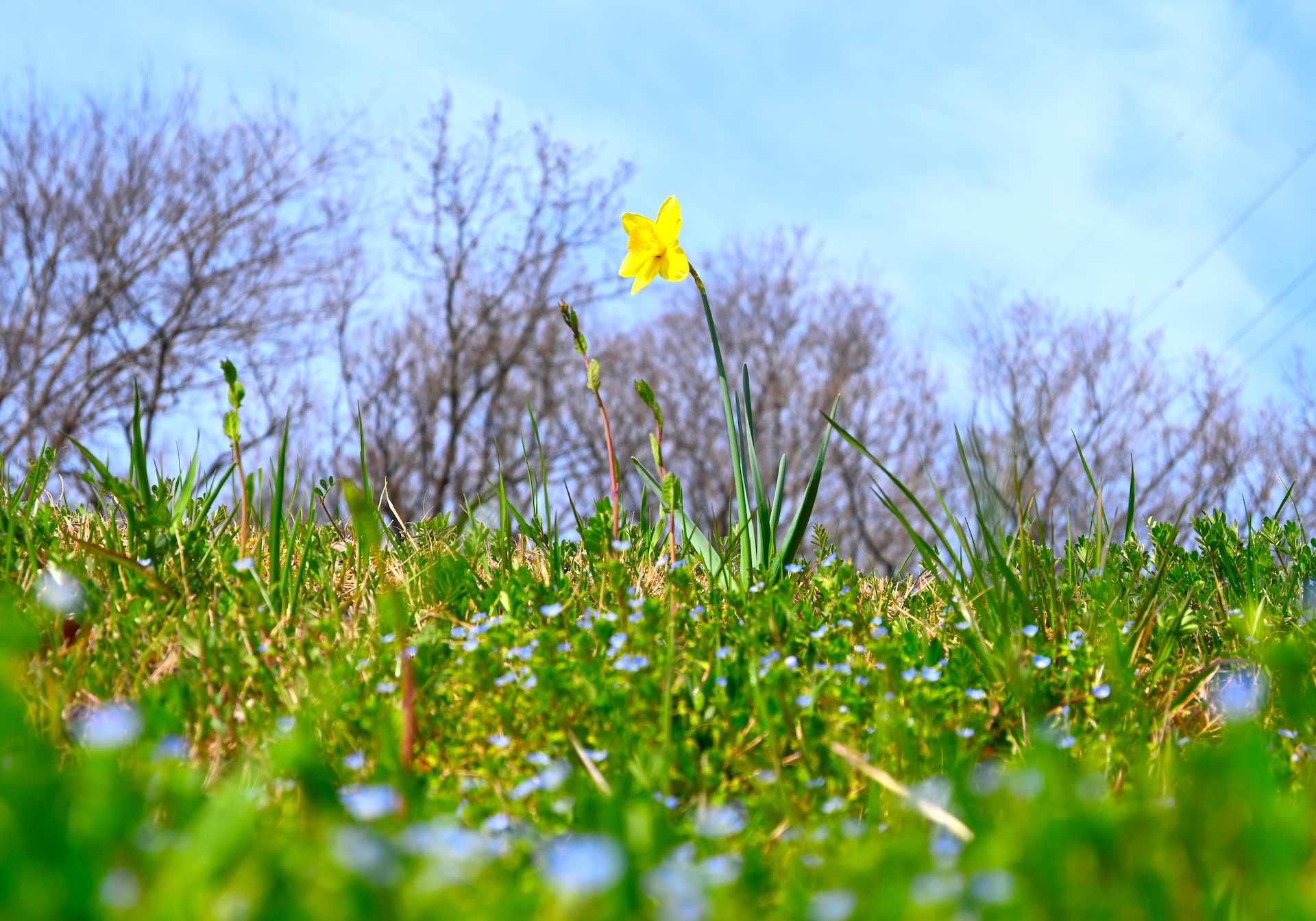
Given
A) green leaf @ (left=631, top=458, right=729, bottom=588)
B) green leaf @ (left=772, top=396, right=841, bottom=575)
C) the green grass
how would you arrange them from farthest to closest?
green leaf @ (left=631, top=458, right=729, bottom=588) → green leaf @ (left=772, top=396, right=841, bottom=575) → the green grass

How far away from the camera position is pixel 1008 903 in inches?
28.4

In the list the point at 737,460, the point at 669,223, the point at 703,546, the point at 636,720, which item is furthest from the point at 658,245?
the point at 636,720

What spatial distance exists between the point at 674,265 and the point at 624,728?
67.4 inches

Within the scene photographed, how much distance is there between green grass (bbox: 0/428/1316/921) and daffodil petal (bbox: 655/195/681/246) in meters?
0.90

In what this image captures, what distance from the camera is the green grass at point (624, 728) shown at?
0.77m

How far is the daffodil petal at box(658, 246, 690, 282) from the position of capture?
2842 mm

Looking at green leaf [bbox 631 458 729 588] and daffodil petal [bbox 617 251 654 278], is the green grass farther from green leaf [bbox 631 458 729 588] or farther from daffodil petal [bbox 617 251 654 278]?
daffodil petal [bbox 617 251 654 278]

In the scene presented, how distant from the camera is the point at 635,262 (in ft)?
9.65

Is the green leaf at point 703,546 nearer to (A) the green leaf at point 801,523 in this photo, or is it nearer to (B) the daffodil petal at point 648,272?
(A) the green leaf at point 801,523

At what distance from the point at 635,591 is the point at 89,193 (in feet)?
55.6

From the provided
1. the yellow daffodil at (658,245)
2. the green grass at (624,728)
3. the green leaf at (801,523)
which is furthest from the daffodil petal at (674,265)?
the green grass at (624,728)

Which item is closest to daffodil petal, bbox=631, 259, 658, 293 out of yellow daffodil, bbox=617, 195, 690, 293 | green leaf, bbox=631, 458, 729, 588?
yellow daffodil, bbox=617, 195, 690, 293

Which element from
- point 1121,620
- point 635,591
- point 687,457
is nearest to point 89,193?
point 687,457

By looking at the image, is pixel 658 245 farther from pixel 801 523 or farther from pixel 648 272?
pixel 801 523
